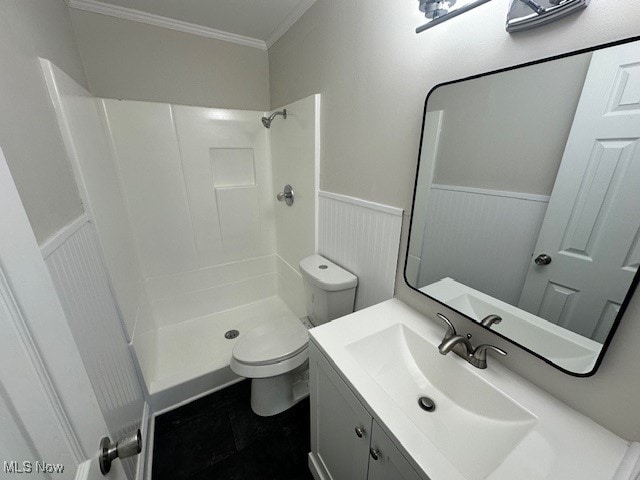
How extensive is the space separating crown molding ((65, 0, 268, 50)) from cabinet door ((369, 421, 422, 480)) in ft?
6.26

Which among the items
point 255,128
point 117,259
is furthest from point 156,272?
point 255,128

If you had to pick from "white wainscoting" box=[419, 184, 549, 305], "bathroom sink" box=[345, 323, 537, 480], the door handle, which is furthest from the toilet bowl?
the door handle

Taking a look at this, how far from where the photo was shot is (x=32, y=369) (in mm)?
353

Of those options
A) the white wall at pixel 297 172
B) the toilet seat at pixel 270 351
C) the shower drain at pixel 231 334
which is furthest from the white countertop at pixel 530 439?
the shower drain at pixel 231 334

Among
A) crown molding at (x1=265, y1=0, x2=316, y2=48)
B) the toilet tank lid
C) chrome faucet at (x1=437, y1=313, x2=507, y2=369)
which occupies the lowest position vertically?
the toilet tank lid

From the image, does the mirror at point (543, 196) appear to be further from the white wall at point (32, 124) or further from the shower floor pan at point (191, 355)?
the shower floor pan at point (191, 355)

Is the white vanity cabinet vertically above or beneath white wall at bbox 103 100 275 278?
beneath

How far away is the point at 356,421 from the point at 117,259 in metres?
1.40

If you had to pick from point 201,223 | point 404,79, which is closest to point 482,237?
point 404,79

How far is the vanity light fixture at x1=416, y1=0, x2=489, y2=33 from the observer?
2.41 ft

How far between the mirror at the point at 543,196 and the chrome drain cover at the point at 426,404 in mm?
306

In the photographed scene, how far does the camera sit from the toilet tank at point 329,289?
4.38ft

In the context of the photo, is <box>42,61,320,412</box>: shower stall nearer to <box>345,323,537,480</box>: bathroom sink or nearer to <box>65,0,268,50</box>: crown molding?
<box>65,0,268,50</box>: crown molding

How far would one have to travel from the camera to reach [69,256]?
82cm
